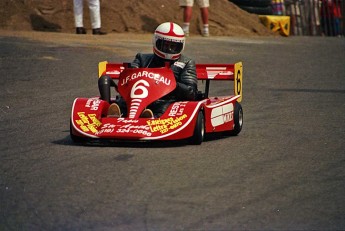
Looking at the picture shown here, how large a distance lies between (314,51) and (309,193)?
15933 millimetres

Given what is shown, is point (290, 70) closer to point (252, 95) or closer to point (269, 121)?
point (252, 95)

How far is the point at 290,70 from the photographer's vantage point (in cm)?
1947

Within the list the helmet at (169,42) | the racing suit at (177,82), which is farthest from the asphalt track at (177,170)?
the helmet at (169,42)

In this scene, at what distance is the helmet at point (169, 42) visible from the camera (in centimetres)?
1133

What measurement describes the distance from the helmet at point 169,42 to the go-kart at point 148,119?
17 centimetres

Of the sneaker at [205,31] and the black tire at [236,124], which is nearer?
the black tire at [236,124]

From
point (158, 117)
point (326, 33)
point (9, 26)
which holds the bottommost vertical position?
point (326, 33)

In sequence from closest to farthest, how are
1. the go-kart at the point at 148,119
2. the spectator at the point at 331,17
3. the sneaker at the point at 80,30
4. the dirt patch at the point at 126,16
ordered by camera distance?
the go-kart at the point at 148,119 → the sneaker at the point at 80,30 → the dirt patch at the point at 126,16 → the spectator at the point at 331,17

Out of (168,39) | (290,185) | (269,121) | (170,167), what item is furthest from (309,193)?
(269,121)

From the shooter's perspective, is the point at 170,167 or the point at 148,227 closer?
the point at 148,227

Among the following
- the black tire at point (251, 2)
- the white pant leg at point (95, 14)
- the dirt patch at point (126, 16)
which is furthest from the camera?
the black tire at point (251, 2)

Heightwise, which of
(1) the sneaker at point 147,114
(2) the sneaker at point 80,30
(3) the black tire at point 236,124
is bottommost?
(2) the sneaker at point 80,30

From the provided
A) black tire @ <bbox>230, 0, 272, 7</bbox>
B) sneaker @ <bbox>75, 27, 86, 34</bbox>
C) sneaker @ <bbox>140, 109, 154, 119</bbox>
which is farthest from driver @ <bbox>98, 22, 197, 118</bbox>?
black tire @ <bbox>230, 0, 272, 7</bbox>

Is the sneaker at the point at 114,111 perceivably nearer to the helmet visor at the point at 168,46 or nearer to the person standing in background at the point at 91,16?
the helmet visor at the point at 168,46
